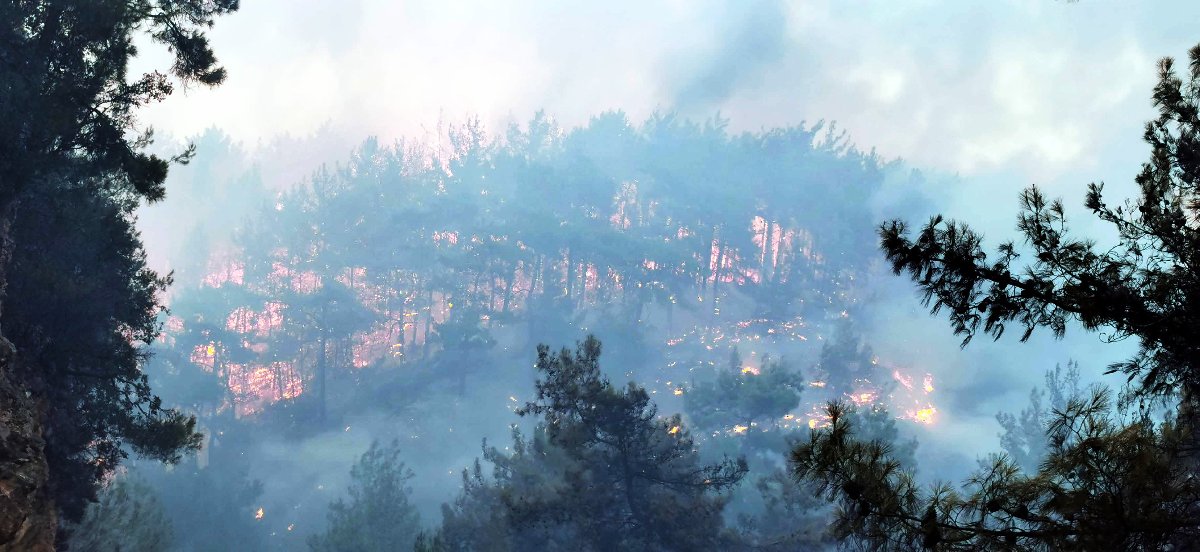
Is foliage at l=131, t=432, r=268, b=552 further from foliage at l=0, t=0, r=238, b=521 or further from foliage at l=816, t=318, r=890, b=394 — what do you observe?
foliage at l=816, t=318, r=890, b=394

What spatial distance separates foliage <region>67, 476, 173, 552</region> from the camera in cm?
2083

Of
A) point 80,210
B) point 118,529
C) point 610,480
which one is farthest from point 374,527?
point 80,210

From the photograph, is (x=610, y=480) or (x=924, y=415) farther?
(x=924, y=415)

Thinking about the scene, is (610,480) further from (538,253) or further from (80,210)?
(538,253)

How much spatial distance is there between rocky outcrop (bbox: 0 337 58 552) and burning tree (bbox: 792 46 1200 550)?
9.59 m

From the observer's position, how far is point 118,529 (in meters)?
25.0

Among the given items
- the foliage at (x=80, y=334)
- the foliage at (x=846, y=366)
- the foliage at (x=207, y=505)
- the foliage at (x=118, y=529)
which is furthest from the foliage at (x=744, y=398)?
the foliage at (x=80, y=334)

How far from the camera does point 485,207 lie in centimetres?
8250

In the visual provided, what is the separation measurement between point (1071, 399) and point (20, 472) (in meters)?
11.7

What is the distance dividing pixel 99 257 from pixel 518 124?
89.9m

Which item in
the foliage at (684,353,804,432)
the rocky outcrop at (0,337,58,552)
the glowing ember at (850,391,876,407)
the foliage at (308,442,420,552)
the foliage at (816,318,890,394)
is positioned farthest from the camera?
the foliage at (816,318,890,394)

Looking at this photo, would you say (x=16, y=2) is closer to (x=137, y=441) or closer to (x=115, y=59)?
(x=115, y=59)

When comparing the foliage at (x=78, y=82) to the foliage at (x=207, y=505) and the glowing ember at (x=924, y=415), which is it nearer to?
the foliage at (x=207, y=505)

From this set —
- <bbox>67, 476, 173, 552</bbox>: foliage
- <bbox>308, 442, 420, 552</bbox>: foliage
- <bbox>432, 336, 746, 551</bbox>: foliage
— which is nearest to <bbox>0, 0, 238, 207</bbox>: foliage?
<bbox>432, 336, 746, 551</bbox>: foliage
